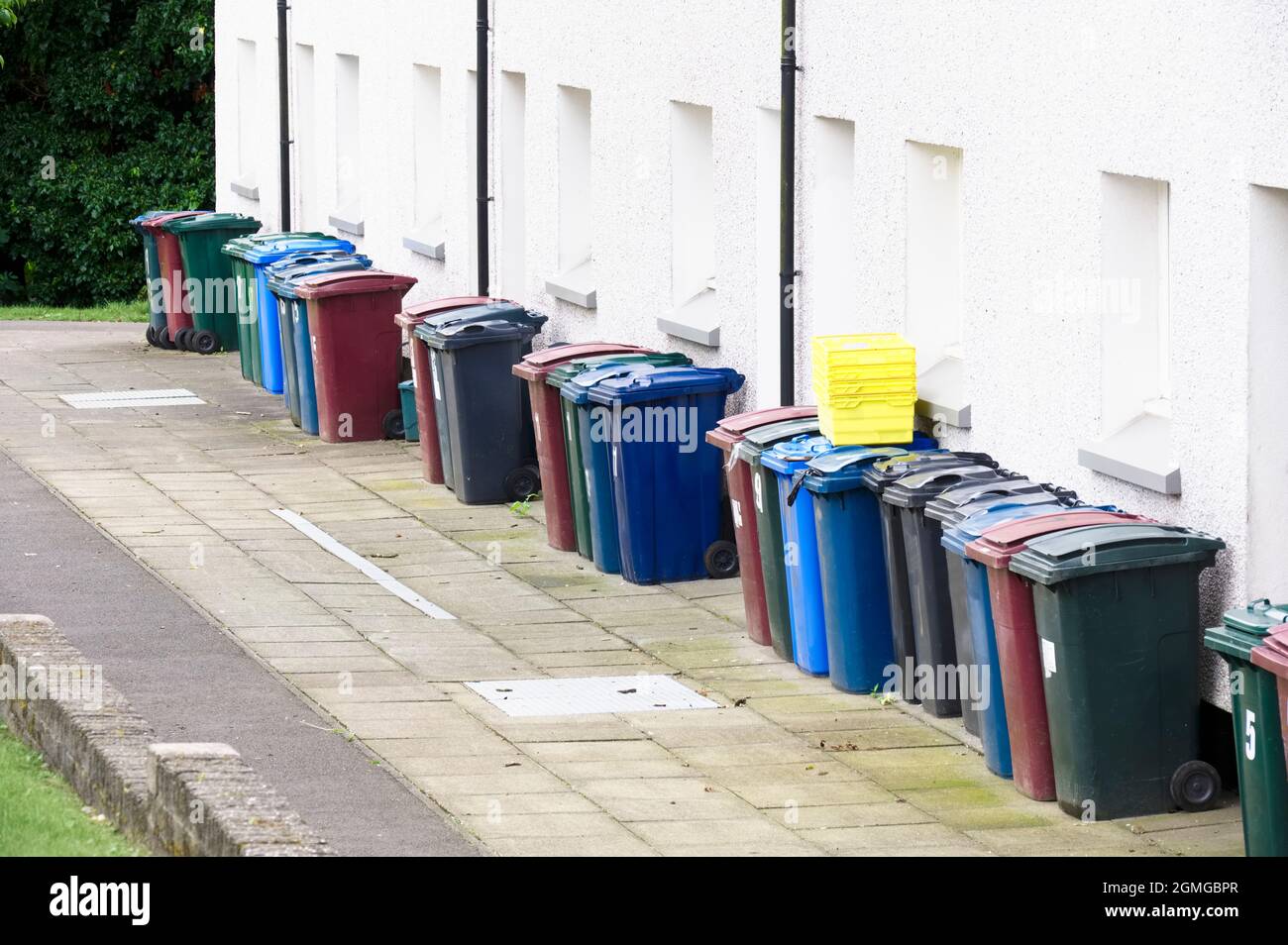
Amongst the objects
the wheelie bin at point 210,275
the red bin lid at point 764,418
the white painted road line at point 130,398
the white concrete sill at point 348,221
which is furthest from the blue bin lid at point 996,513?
the wheelie bin at point 210,275

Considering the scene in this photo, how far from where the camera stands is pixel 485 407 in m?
15.2

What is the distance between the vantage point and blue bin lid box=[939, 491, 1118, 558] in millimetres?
9375

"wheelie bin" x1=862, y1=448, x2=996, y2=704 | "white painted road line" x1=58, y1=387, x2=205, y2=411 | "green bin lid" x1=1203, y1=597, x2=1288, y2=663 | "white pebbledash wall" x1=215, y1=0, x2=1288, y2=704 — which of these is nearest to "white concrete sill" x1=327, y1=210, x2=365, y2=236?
"white pebbledash wall" x1=215, y1=0, x2=1288, y2=704

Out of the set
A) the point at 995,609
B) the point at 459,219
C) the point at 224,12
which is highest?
the point at 224,12

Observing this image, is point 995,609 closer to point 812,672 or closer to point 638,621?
point 812,672

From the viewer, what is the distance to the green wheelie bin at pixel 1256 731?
25.5 ft

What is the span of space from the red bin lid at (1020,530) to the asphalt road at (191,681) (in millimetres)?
2280

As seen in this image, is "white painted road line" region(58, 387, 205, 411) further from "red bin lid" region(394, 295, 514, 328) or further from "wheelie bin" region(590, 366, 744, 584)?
"wheelie bin" region(590, 366, 744, 584)

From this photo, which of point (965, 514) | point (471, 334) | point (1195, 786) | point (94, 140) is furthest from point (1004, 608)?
point (94, 140)

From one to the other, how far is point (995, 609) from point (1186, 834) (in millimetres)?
1119

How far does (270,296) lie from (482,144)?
2875 mm

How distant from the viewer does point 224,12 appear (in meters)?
26.1

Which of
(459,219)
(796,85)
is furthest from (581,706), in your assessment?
(459,219)

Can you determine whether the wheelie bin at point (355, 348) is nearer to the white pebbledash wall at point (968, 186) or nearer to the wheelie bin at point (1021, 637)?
the white pebbledash wall at point (968, 186)
